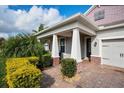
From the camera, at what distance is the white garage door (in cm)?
907

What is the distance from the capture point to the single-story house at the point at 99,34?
8.76 m

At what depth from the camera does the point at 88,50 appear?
12.5 meters

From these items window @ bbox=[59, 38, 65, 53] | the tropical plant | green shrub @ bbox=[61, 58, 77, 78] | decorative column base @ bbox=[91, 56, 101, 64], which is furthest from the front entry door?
green shrub @ bbox=[61, 58, 77, 78]

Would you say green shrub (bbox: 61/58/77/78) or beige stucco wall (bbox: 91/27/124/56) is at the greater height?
beige stucco wall (bbox: 91/27/124/56)

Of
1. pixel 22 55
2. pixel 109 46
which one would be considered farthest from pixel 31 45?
pixel 109 46

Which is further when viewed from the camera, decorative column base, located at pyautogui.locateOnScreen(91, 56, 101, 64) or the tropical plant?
the tropical plant

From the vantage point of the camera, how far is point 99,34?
415 inches

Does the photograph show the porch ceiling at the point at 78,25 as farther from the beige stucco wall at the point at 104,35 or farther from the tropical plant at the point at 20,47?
the tropical plant at the point at 20,47

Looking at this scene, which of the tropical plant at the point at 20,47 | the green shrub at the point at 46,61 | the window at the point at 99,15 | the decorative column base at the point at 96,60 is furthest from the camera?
the window at the point at 99,15

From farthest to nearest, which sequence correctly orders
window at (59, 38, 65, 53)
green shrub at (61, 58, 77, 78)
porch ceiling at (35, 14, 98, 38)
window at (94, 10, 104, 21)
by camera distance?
window at (59, 38, 65, 53), window at (94, 10, 104, 21), porch ceiling at (35, 14, 98, 38), green shrub at (61, 58, 77, 78)

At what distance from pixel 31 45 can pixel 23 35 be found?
130 centimetres

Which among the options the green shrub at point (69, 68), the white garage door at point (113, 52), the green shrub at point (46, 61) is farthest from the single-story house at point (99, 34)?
the green shrub at point (69, 68)

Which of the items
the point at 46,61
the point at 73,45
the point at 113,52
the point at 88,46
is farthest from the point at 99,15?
the point at 46,61

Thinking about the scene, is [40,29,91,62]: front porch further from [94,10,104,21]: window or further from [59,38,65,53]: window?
[94,10,104,21]: window
